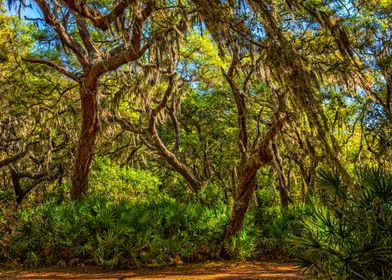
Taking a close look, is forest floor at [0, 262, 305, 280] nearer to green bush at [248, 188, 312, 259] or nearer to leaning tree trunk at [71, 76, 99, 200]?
green bush at [248, 188, 312, 259]

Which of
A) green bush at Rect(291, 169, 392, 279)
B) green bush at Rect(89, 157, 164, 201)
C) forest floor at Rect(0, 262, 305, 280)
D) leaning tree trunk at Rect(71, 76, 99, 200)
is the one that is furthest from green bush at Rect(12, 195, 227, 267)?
green bush at Rect(291, 169, 392, 279)

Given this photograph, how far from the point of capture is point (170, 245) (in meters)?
10.4

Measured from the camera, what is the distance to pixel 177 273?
931 centimetres

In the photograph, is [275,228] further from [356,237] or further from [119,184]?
[356,237]

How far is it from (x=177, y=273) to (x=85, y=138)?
15.6ft

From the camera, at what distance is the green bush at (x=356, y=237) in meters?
5.04

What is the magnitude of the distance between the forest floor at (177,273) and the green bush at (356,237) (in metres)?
3.08

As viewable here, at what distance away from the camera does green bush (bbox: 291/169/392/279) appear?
199 inches

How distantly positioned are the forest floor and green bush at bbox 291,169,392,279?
121 inches

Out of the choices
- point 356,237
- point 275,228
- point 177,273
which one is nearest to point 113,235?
point 177,273

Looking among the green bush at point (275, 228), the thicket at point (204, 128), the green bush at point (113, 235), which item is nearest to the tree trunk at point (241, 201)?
the thicket at point (204, 128)

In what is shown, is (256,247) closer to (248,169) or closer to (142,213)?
(248,169)

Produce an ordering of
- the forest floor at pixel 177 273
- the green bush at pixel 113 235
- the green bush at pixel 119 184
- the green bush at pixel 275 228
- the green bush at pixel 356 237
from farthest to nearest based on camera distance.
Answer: the green bush at pixel 119 184 < the green bush at pixel 275 228 < the green bush at pixel 113 235 < the forest floor at pixel 177 273 < the green bush at pixel 356 237

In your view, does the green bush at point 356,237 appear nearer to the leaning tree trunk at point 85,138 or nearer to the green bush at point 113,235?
the green bush at point 113,235
